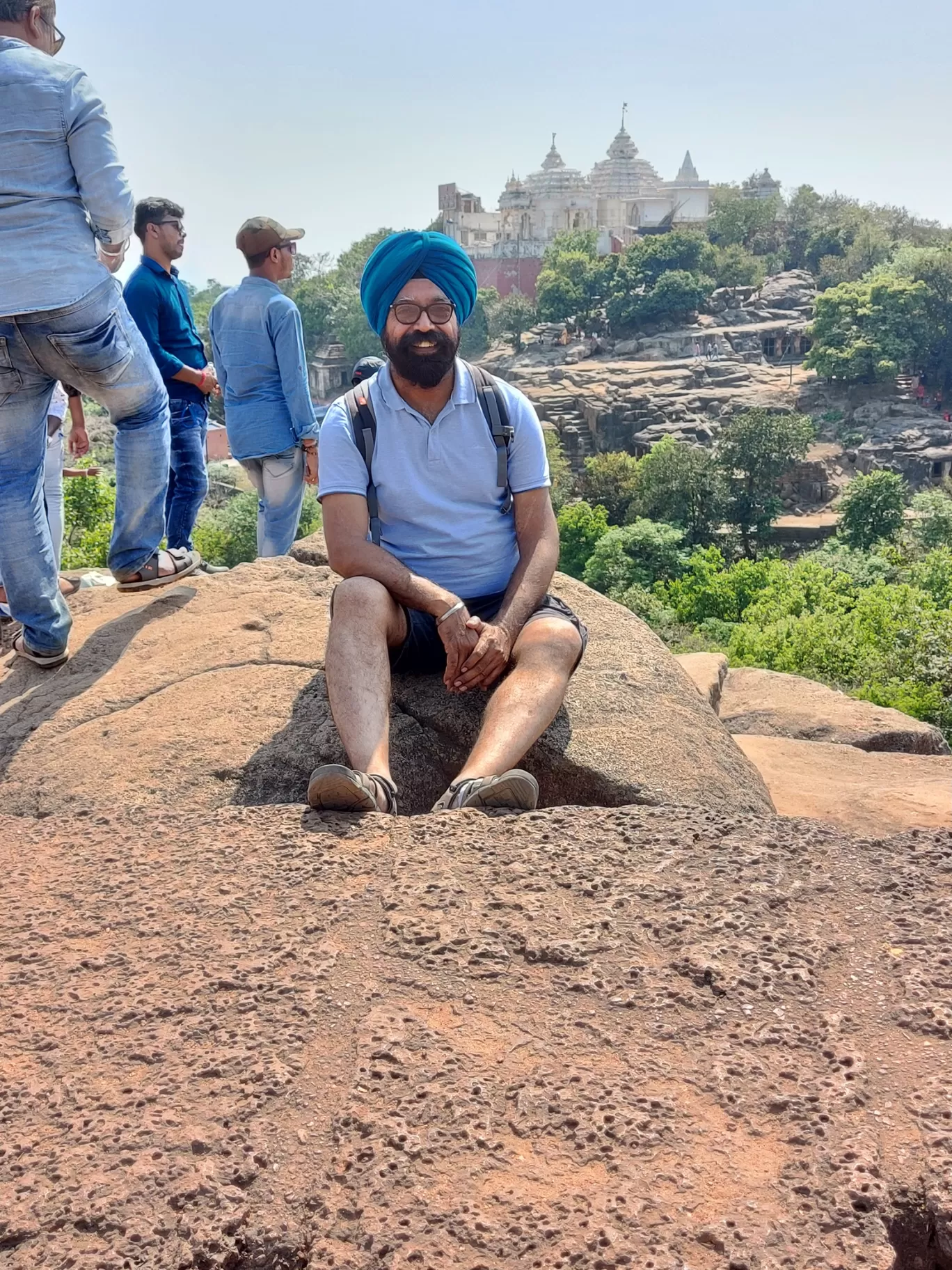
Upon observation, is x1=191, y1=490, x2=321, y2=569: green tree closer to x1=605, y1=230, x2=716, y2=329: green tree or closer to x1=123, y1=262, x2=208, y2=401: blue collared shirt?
x1=123, y1=262, x2=208, y2=401: blue collared shirt

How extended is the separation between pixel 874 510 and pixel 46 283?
30.4m

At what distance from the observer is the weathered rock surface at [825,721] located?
13.8 feet

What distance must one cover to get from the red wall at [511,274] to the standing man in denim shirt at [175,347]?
2211 inches

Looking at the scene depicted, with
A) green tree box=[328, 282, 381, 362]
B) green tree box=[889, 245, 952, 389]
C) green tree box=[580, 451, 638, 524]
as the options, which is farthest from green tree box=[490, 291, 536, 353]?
green tree box=[580, 451, 638, 524]

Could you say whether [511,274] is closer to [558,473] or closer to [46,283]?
[558,473]

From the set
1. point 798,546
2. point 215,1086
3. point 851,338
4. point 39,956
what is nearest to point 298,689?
point 39,956

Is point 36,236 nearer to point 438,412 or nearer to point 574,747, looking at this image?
point 438,412

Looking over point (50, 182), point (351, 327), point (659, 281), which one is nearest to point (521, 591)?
point (50, 182)

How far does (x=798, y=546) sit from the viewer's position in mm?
32938

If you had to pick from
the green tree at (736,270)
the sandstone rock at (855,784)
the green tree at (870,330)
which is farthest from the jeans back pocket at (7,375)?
the green tree at (736,270)

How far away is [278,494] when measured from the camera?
4.37 m

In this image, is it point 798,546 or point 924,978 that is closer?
point 924,978

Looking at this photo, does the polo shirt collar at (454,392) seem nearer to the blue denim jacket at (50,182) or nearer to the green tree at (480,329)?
the blue denim jacket at (50,182)

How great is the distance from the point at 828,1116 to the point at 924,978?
0.30 meters
